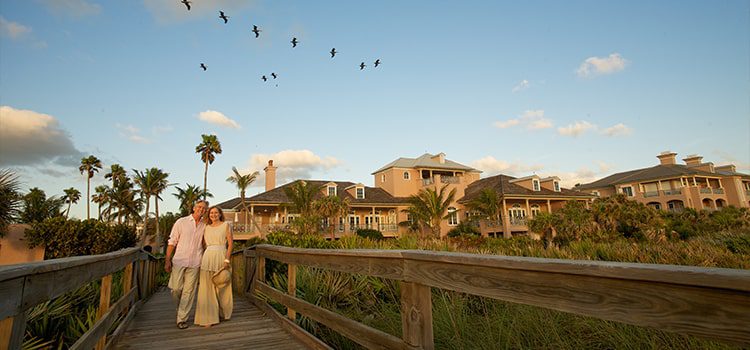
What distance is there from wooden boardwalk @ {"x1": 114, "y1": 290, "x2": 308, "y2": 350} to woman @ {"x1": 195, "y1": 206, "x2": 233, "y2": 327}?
0.16 meters

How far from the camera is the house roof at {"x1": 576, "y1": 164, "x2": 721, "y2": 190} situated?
1683 inches

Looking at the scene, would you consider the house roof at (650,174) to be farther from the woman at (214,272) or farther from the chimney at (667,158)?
the woman at (214,272)

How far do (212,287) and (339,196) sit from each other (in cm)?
3161

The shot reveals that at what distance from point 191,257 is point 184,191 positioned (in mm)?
46593

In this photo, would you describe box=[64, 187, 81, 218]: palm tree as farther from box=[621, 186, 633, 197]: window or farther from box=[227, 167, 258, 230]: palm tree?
box=[621, 186, 633, 197]: window

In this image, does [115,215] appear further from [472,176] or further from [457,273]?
[457,273]

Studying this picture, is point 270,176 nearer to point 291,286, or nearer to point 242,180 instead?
point 242,180

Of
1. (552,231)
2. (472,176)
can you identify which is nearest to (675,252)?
(552,231)

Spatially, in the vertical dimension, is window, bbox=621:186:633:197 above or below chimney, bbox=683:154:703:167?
below

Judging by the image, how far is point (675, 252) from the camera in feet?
26.0

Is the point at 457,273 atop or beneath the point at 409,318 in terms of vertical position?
atop

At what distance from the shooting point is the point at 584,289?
145 centimetres

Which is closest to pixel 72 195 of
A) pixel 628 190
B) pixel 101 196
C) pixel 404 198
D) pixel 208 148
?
pixel 101 196

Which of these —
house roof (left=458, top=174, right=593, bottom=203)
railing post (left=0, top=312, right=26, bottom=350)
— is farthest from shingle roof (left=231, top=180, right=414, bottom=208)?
railing post (left=0, top=312, right=26, bottom=350)
